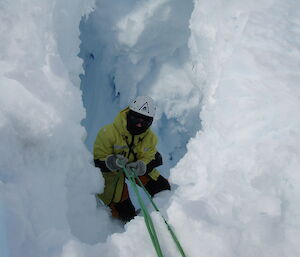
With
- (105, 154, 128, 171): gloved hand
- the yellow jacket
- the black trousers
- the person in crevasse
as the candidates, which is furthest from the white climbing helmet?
the black trousers

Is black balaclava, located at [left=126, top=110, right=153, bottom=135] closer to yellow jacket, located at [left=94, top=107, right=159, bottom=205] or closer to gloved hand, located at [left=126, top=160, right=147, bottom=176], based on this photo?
yellow jacket, located at [left=94, top=107, right=159, bottom=205]

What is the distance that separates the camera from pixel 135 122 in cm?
299

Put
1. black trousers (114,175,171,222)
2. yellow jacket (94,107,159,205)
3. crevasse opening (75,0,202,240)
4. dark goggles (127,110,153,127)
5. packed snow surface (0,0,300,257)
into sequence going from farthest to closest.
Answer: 1. crevasse opening (75,0,202,240)
2. black trousers (114,175,171,222)
3. yellow jacket (94,107,159,205)
4. dark goggles (127,110,153,127)
5. packed snow surface (0,0,300,257)

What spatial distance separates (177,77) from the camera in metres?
5.51

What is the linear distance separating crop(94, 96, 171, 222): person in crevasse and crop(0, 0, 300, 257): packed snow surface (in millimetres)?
301

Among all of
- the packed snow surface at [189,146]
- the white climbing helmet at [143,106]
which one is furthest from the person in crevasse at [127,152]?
the packed snow surface at [189,146]

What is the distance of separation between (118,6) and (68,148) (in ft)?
11.5

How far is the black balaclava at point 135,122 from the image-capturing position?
300 centimetres

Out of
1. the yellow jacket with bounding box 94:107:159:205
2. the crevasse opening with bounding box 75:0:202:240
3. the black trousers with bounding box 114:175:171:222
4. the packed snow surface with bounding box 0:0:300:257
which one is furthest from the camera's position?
the crevasse opening with bounding box 75:0:202:240

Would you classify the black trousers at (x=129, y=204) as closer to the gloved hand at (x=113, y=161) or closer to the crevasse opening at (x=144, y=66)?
the gloved hand at (x=113, y=161)

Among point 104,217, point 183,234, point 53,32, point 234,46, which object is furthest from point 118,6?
point 183,234

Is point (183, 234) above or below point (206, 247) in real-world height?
above

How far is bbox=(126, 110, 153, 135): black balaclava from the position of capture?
3.00 m

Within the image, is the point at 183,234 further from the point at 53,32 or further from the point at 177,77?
the point at 177,77
